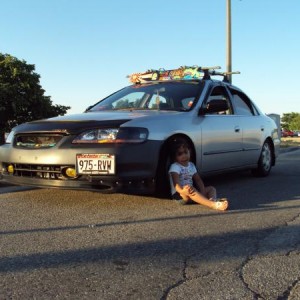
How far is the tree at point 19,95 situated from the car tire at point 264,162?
80.1 ft

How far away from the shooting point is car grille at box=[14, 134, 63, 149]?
16.8 ft

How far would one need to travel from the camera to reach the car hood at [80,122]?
5.06 metres

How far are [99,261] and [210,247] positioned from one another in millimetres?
905

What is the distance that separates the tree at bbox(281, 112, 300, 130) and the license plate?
125m

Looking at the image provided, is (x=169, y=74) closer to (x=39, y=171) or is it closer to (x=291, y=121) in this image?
(x=39, y=171)

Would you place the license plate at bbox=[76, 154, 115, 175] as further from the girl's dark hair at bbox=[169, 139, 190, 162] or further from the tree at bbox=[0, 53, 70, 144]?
the tree at bbox=[0, 53, 70, 144]

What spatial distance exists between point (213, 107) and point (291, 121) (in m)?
132

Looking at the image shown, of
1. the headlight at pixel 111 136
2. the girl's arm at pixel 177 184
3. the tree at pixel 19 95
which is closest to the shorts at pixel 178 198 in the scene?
the girl's arm at pixel 177 184

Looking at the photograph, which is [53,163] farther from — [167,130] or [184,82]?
[184,82]

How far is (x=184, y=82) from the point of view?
6.73 meters

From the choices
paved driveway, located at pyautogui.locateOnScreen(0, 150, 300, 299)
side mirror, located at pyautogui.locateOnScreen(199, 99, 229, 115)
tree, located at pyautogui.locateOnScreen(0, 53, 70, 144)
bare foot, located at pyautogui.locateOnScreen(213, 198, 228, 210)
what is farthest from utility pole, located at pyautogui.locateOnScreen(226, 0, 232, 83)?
tree, located at pyautogui.locateOnScreen(0, 53, 70, 144)

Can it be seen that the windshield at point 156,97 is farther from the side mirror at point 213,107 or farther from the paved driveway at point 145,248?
the paved driveway at point 145,248

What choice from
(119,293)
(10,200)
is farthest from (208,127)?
(119,293)

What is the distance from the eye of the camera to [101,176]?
16.1 ft
